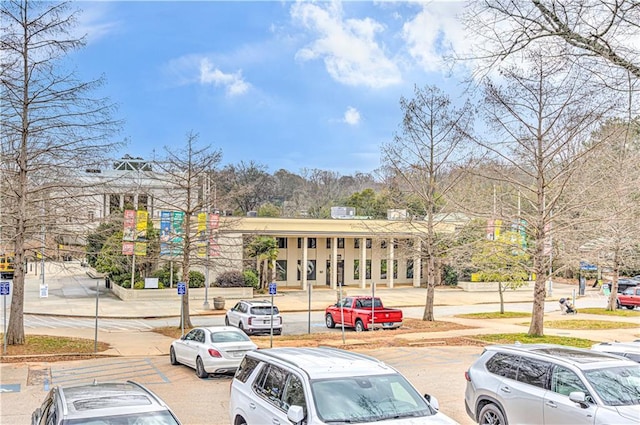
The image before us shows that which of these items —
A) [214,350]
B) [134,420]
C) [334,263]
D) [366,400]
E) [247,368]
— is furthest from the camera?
[334,263]

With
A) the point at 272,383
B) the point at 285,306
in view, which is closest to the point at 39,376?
the point at 272,383

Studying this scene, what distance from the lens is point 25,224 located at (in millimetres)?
19328

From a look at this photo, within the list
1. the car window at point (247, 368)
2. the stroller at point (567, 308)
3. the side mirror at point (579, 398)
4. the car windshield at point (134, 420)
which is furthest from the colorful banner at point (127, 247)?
the side mirror at point (579, 398)

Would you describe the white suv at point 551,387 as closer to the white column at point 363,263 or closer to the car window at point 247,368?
the car window at point 247,368

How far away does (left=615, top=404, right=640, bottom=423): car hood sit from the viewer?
7.20 meters

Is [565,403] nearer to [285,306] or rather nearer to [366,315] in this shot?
[366,315]

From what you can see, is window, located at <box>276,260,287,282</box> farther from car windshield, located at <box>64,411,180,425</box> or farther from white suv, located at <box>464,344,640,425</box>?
car windshield, located at <box>64,411,180,425</box>

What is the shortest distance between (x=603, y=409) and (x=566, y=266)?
15.9 m

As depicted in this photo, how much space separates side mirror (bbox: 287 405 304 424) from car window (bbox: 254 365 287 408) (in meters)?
0.78

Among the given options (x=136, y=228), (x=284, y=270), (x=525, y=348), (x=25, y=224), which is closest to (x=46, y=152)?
(x=25, y=224)

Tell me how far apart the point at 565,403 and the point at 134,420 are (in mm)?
5643

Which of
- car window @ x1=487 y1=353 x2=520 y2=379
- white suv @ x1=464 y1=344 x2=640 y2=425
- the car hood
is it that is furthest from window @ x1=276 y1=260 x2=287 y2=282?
the car hood

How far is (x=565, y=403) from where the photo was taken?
26.0 feet

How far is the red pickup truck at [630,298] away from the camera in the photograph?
38844 millimetres
